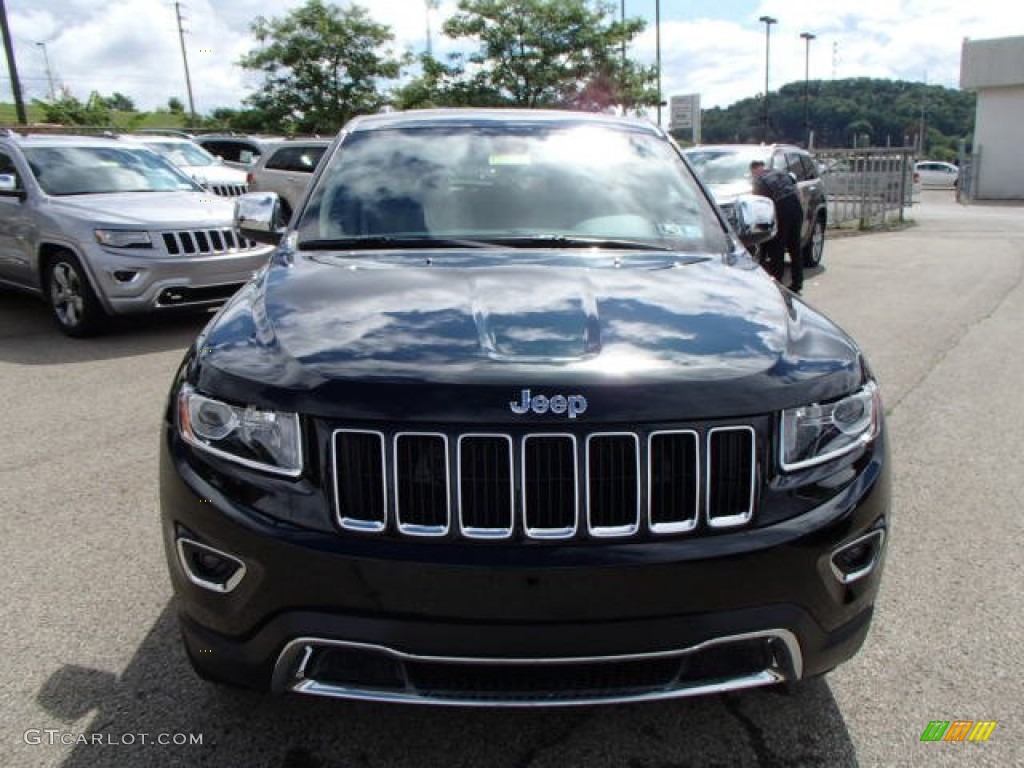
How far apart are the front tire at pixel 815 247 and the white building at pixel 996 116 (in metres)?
30.4

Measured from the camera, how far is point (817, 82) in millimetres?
90188

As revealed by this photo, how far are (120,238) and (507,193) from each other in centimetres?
540

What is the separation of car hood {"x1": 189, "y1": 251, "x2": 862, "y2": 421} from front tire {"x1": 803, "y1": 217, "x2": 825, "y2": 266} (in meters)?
11.5

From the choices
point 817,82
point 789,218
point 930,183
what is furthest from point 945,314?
point 817,82

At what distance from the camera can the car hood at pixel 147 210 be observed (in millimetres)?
7773

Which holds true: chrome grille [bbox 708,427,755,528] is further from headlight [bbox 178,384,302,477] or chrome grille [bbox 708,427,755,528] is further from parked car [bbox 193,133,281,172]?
parked car [bbox 193,133,281,172]

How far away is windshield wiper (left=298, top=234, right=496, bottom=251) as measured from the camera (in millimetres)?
3158

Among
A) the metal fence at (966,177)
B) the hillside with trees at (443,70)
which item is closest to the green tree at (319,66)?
the hillside with trees at (443,70)

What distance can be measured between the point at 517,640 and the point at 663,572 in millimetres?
357

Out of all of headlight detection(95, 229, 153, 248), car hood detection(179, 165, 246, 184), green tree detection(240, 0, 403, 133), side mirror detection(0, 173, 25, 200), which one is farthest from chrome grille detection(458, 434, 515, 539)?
green tree detection(240, 0, 403, 133)

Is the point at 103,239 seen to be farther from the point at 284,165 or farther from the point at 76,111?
the point at 76,111

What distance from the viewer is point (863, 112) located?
292ft

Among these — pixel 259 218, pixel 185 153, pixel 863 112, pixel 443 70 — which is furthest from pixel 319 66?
pixel 863 112

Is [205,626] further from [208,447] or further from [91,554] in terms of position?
[91,554]
